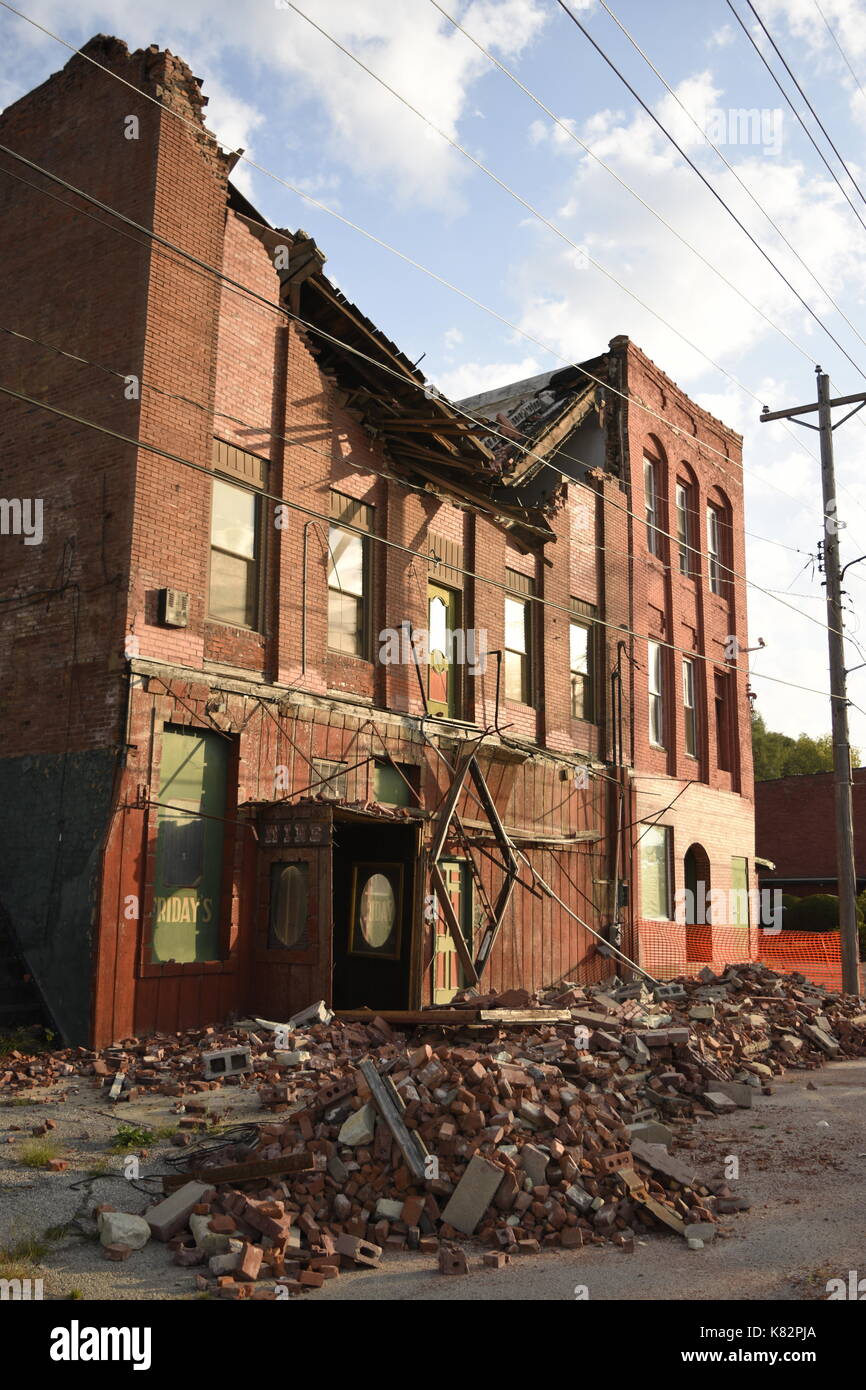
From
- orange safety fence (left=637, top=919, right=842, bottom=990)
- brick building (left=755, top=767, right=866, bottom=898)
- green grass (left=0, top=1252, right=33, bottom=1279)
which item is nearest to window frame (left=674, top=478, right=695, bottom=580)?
orange safety fence (left=637, top=919, right=842, bottom=990)

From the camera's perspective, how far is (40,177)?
1546cm

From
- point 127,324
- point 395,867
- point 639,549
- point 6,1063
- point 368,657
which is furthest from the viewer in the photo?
point 639,549

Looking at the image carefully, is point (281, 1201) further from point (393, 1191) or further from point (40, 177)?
point (40, 177)

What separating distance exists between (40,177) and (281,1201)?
14031 millimetres

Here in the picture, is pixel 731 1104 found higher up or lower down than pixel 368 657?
lower down

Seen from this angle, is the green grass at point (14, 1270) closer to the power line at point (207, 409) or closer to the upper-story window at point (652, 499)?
the power line at point (207, 409)

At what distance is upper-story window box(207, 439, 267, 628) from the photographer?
14.3m

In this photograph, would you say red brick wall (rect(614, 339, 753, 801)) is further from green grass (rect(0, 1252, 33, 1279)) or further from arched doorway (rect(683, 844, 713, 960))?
green grass (rect(0, 1252, 33, 1279))

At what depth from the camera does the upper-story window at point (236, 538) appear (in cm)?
1433

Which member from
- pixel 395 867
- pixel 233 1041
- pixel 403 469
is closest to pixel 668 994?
pixel 395 867

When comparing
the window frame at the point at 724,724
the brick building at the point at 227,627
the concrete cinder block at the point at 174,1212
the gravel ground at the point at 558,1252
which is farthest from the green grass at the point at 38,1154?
the window frame at the point at 724,724

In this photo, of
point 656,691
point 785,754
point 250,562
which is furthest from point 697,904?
point 785,754

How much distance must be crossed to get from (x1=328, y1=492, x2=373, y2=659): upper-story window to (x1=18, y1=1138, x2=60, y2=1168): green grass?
8.71 metres
